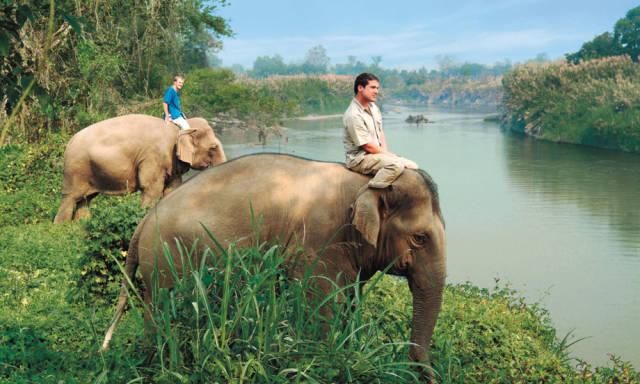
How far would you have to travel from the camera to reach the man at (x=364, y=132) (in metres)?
5.52

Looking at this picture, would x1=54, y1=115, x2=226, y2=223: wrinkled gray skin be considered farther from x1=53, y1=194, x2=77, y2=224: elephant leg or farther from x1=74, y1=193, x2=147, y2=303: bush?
x1=74, y1=193, x2=147, y2=303: bush

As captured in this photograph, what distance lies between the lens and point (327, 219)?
17.6 feet

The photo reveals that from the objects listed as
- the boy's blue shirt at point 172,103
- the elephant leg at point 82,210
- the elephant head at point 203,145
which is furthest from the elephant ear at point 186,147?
the elephant leg at point 82,210

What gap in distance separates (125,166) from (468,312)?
5.06 m

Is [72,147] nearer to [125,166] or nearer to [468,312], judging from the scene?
[125,166]

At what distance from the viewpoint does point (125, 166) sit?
33.7 ft

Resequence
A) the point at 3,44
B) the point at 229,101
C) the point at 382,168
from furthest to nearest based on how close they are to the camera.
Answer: the point at 229,101
the point at 382,168
the point at 3,44

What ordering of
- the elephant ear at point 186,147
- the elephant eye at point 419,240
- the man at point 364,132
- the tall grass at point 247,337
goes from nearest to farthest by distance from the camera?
the tall grass at point 247,337 → the elephant eye at point 419,240 → the man at point 364,132 → the elephant ear at point 186,147

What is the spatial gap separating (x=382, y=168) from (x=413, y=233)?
18.6 inches

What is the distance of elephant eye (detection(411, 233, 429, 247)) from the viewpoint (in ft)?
17.3

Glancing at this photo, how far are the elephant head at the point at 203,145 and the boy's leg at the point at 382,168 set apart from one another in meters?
4.66

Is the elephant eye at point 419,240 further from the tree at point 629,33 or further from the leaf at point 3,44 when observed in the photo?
the tree at point 629,33

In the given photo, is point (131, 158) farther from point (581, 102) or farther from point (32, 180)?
point (581, 102)

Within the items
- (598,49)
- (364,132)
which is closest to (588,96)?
(598,49)
